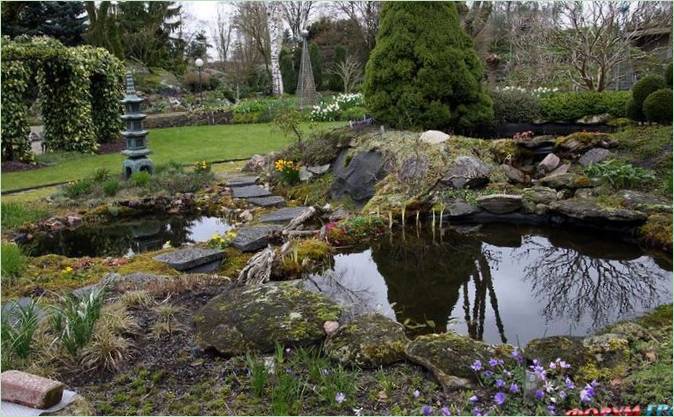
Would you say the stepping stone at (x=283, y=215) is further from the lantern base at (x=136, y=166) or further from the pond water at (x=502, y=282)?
the lantern base at (x=136, y=166)

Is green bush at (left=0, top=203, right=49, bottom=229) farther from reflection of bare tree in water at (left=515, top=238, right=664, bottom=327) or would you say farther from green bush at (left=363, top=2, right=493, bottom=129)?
reflection of bare tree in water at (left=515, top=238, right=664, bottom=327)

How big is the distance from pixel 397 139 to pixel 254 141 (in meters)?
6.78

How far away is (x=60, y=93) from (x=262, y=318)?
1074 cm

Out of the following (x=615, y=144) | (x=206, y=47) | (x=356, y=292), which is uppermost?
(x=206, y=47)

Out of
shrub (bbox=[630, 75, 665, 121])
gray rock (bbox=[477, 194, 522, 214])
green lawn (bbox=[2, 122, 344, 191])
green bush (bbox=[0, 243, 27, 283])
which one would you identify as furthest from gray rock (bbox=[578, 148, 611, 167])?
green bush (bbox=[0, 243, 27, 283])

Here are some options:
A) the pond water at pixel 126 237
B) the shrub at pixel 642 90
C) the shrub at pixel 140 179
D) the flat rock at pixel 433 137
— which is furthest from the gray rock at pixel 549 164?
the shrub at pixel 140 179

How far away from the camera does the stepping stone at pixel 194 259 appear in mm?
4691

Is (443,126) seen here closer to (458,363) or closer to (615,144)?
(615,144)

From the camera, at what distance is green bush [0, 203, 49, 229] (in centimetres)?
628

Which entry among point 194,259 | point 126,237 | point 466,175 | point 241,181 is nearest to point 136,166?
point 241,181

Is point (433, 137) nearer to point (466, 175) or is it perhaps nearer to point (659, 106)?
point (466, 175)

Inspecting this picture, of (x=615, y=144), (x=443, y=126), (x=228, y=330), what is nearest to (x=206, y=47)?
(x=443, y=126)

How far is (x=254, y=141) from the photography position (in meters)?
13.4

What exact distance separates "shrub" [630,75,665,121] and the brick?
7.59 m
